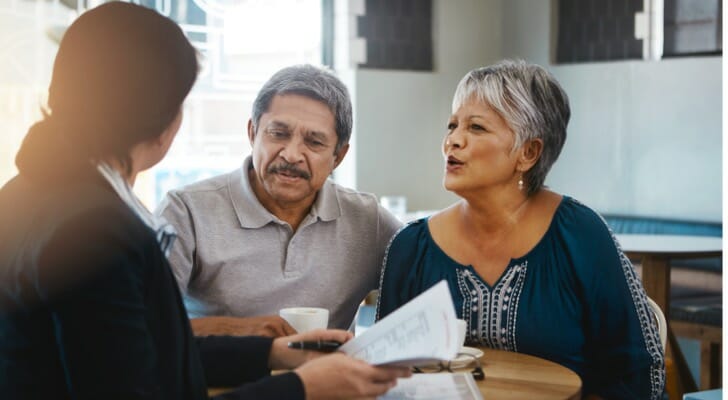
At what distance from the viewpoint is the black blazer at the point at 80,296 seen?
38.6 inches

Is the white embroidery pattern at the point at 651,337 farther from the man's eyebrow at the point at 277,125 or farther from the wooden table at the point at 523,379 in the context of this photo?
the man's eyebrow at the point at 277,125

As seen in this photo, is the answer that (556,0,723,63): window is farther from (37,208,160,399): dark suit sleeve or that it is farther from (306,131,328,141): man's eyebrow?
(37,208,160,399): dark suit sleeve

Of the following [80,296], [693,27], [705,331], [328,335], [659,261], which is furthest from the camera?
[693,27]

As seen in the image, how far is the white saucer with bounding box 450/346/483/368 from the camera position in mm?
1679

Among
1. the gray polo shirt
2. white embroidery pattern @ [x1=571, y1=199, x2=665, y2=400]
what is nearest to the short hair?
the gray polo shirt

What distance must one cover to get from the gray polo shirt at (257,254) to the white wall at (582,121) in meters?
3.49

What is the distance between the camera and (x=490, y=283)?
1.96 metres

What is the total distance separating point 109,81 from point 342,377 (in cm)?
48

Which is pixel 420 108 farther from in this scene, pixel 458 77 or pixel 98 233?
pixel 98 233

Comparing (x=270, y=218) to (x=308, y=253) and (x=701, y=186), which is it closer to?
(x=308, y=253)

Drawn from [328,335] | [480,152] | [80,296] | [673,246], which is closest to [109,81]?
[80,296]

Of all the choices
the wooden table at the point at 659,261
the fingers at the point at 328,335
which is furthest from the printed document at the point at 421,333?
the wooden table at the point at 659,261

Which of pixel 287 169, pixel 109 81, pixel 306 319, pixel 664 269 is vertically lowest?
pixel 664 269

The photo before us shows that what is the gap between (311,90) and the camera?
6.75 ft
